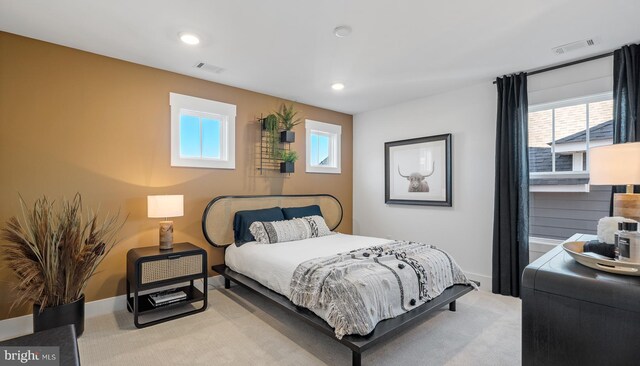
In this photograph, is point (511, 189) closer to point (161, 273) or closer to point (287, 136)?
point (287, 136)

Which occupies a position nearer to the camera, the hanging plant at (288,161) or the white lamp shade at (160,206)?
the white lamp shade at (160,206)

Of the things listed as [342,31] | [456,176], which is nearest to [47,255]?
[342,31]

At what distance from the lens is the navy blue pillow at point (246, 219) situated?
380 centimetres

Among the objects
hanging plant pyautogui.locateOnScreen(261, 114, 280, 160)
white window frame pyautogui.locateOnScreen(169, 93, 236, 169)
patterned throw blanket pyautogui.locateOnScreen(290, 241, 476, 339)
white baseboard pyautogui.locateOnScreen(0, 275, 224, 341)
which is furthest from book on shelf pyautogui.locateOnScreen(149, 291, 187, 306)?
hanging plant pyautogui.locateOnScreen(261, 114, 280, 160)

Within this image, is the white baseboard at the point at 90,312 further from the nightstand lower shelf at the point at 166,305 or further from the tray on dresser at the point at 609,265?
the tray on dresser at the point at 609,265

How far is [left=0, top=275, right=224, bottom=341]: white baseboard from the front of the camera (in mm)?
2666

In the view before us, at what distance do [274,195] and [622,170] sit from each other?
A: 368 centimetres

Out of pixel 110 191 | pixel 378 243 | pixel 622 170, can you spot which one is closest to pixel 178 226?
pixel 110 191

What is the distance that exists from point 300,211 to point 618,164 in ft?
11.1

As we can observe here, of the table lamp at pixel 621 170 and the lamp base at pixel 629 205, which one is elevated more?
the table lamp at pixel 621 170

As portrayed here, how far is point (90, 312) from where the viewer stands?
3053 mm

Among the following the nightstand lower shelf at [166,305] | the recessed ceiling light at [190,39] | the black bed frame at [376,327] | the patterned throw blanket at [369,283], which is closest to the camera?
the black bed frame at [376,327]

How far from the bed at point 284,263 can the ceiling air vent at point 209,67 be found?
5.05ft

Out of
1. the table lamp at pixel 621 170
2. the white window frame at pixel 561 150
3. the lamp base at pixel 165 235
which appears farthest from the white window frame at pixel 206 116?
the white window frame at pixel 561 150
